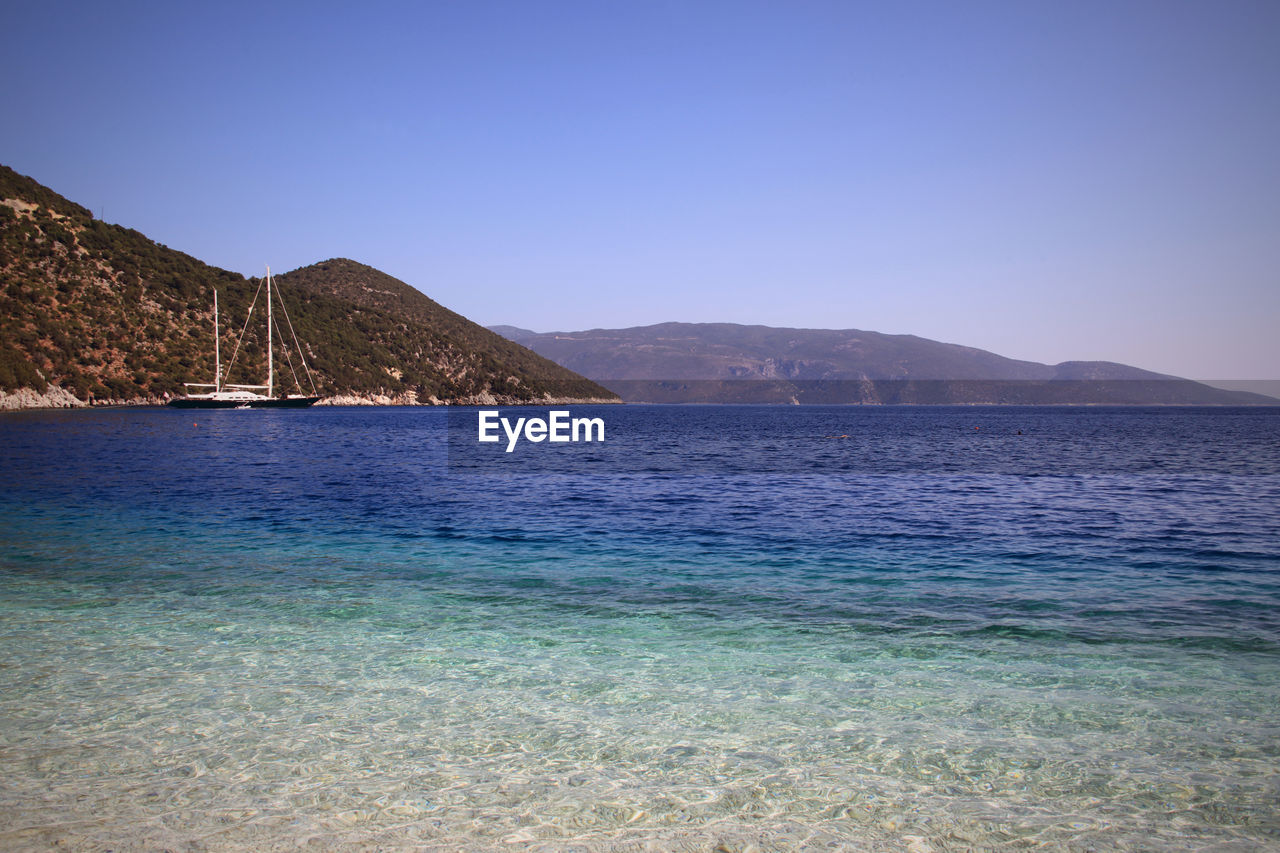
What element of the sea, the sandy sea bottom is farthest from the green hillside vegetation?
the sandy sea bottom

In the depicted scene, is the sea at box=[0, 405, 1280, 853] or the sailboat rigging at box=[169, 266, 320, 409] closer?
the sea at box=[0, 405, 1280, 853]

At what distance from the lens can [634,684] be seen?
9320 mm

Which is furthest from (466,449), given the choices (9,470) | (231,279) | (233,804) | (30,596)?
(231,279)

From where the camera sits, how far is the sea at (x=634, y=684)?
5.85 meters

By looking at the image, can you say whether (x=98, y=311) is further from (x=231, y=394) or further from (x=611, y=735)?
(x=611, y=735)

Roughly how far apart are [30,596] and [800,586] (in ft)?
45.4

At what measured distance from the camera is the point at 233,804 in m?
5.94

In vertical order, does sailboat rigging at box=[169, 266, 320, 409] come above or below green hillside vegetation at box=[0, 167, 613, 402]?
below

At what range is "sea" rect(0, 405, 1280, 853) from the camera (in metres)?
Result: 5.85

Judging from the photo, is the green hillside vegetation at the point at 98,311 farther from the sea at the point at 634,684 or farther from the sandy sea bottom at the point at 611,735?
the sandy sea bottom at the point at 611,735

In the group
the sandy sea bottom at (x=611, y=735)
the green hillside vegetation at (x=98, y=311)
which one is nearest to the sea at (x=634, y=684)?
the sandy sea bottom at (x=611, y=735)

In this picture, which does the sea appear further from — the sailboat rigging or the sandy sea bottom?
the sailboat rigging

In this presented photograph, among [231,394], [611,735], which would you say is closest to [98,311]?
[231,394]

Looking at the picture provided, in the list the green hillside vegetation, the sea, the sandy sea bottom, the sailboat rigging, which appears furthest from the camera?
the sailboat rigging
